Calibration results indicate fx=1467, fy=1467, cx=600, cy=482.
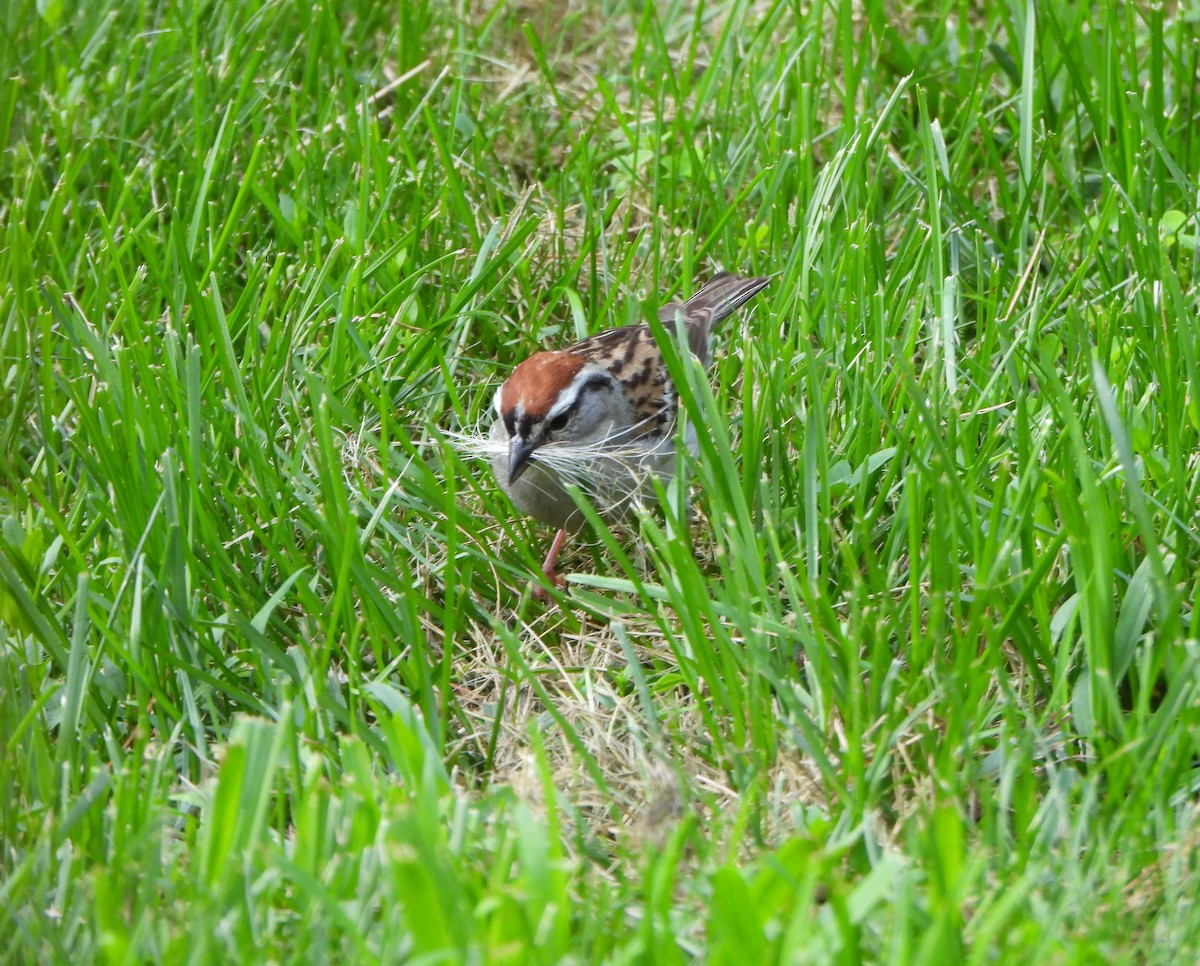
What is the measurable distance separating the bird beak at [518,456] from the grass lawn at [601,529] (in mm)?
124

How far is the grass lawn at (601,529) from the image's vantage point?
2424 millimetres

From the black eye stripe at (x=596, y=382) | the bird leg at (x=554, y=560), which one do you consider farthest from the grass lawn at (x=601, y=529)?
the black eye stripe at (x=596, y=382)

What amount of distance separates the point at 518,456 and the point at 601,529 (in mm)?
760

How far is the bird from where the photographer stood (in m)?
3.94

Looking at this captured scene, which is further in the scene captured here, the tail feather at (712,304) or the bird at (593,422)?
the tail feather at (712,304)

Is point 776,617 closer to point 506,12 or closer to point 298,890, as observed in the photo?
point 298,890

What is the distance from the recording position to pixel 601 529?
10.4 ft

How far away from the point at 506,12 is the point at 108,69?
1785 millimetres

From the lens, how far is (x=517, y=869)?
2.57m

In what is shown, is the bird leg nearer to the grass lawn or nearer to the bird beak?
the grass lawn

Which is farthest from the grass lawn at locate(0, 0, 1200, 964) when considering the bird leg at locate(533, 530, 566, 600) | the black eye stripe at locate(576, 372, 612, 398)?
the black eye stripe at locate(576, 372, 612, 398)

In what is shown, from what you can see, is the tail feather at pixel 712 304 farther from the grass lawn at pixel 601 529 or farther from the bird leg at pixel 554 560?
the bird leg at pixel 554 560

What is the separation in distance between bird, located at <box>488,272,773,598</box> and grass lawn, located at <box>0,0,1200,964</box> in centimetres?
13

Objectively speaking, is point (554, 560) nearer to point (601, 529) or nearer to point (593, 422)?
point (593, 422)
